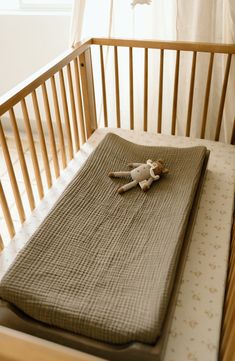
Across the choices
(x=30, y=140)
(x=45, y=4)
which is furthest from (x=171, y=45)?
(x=45, y=4)

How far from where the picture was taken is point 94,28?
1.81 metres

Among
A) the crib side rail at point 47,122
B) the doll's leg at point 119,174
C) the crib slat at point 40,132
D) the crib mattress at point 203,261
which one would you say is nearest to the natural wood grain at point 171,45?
the crib side rail at point 47,122

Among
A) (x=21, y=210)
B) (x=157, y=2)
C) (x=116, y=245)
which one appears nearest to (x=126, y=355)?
(x=116, y=245)

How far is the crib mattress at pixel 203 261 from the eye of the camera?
968 mm

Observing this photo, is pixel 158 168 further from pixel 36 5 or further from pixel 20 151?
pixel 36 5

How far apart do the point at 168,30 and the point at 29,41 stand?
989 mm

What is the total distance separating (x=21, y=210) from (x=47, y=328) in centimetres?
56

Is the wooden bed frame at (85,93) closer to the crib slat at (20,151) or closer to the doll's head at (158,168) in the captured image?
the crib slat at (20,151)

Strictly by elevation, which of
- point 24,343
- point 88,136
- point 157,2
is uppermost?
point 157,2

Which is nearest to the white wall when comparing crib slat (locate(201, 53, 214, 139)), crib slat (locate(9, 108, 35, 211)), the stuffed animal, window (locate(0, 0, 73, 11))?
window (locate(0, 0, 73, 11))

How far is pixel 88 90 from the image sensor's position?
6.06 ft

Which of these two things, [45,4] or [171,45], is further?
[45,4]

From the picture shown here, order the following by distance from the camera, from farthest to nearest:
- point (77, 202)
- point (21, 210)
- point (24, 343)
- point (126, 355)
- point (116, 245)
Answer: point (21, 210) < point (77, 202) < point (116, 245) < point (126, 355) < point (24, 343)

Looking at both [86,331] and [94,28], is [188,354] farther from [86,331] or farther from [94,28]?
[94,28]
